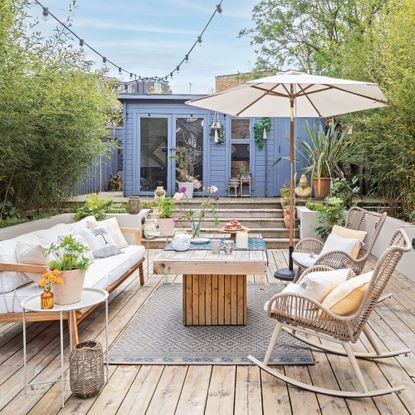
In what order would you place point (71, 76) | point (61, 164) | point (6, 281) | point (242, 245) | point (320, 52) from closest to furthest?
point (6, 281), point (242, 245), point (71, 76), point (61, 164), point (320, 52)

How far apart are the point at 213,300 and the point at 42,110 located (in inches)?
109

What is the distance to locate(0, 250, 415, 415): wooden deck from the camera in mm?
2453

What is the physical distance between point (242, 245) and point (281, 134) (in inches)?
269

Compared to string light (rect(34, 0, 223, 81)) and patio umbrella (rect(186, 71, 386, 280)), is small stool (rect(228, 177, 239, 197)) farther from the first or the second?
patio umbrella (rect(186, 71, 386, 280))

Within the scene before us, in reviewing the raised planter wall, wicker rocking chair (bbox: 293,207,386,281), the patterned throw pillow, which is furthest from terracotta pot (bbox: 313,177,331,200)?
the patterned throw pillow

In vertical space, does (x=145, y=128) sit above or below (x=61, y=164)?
above

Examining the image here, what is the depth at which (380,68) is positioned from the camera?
6.09 m

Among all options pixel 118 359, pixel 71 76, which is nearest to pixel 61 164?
pixel 71 76

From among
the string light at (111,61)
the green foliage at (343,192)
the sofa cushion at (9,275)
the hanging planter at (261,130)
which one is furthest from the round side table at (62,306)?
the hanging planter at (261,130)

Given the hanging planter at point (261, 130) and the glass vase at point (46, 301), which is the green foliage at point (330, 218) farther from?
the glass vase at point (46, 301)

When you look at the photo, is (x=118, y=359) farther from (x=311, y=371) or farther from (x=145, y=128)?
(x=145, y=128)

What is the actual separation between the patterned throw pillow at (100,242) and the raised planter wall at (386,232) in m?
3.25

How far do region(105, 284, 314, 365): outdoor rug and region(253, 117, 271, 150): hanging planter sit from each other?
672cm

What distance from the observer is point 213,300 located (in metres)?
3.81
